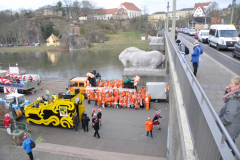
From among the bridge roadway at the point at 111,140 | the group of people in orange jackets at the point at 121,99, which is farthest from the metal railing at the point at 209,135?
the group of people in orange jackets at the point at 121,99

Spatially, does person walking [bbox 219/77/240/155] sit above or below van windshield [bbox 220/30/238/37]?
below

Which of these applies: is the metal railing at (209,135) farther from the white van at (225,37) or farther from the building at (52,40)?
the building at (52,40)

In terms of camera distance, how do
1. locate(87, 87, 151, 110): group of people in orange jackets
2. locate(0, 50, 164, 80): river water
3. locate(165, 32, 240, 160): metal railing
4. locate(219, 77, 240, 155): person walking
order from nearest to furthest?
locate(165, 32, 240, 160): metal railing
locate(219, 77, 240, 155): person walking
locate(87, 87, 151, 110): group of people in orange jackets
locate(0, 50, 164, 80): river water

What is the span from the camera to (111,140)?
10.5 m

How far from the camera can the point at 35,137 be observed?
11.2 m

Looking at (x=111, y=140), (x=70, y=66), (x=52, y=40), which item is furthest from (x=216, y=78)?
(x=52, y=40)

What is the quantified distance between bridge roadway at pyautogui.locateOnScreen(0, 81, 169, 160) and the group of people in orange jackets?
3.31 ft

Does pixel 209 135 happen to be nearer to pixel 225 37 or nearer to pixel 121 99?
pixel 121 99

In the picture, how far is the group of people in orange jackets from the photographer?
1455 cm

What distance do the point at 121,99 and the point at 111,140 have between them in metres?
4.68

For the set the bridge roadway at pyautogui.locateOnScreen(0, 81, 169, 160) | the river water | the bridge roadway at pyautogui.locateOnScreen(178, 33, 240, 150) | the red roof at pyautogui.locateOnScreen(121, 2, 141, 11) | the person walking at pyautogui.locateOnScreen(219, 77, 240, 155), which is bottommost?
the bridge roadway at pyautogui.locateOnScreen(0, 81, 169, 160)

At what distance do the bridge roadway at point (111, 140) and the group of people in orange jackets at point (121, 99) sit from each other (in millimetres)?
1007

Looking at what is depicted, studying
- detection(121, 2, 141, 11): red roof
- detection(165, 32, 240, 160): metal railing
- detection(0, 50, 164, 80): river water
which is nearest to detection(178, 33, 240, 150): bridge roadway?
detection(165, 32, 240, 160): metal railing

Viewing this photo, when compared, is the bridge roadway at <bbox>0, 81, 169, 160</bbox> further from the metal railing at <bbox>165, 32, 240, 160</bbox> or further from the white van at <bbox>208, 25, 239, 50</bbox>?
the white van at <bbox>208, 25, 239, 50</bbox>
